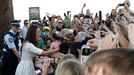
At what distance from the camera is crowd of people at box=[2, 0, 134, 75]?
1132 millimetres

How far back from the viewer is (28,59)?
7.43m

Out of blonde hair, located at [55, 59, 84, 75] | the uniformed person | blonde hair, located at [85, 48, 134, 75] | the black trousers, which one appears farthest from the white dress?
blonde hair, located at [85, 48, 134, 75]

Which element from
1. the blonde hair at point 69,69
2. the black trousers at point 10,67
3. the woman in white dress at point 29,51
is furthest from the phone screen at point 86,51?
the black trousers at point 10,67

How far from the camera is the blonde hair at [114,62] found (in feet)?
3.50

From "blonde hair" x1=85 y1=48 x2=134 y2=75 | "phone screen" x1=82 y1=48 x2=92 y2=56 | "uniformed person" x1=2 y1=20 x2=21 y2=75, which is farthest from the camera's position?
"uniformed person" x1=2 y1=20 x2=21 y2=75

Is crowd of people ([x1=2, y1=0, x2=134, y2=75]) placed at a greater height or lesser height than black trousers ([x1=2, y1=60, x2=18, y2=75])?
greater

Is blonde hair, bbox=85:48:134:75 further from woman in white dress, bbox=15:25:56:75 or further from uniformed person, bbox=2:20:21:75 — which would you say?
uniformed person, bbox=2:20:21:75

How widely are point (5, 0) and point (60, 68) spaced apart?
1089 centimetres

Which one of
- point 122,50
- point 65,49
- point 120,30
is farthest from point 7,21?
point 122,50

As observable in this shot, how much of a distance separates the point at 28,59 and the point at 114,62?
639 cm

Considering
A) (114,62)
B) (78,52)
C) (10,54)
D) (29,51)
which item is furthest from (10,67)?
(114,62)

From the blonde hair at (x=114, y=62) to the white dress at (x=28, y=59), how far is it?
593 centimetres

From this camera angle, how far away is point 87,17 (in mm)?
15242

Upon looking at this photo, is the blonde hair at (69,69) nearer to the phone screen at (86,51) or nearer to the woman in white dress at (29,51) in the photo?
the phone screen at (86,51)
